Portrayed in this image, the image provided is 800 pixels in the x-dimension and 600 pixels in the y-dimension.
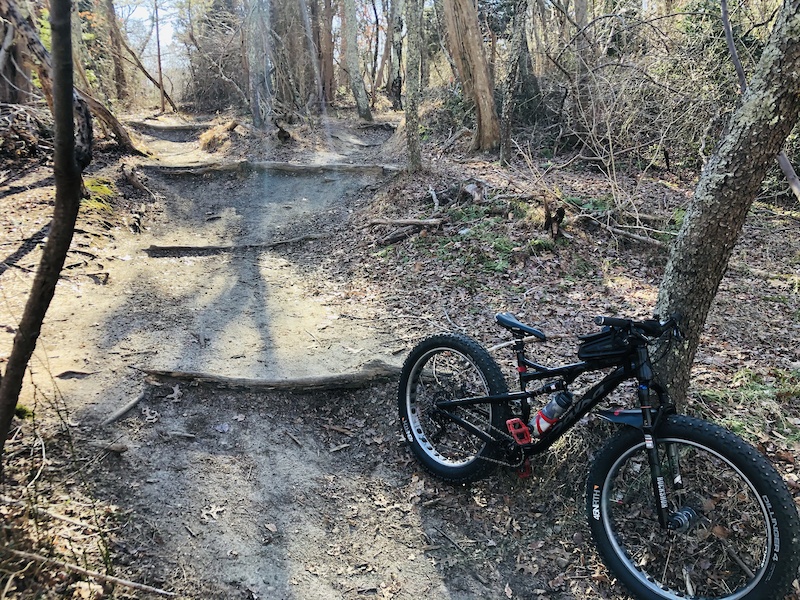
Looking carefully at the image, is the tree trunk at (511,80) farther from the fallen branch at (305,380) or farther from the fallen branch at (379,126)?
the fallen branch at (305,380)

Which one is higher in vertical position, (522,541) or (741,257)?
(741,257)

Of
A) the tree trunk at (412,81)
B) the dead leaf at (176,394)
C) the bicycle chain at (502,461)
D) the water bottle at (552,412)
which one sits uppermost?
the tree trunk at (412,81)

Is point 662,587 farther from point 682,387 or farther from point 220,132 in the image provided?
point 220,132

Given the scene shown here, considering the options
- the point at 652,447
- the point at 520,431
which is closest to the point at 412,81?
the point at 520,431

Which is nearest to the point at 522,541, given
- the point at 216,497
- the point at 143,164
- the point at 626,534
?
the point at 626,534

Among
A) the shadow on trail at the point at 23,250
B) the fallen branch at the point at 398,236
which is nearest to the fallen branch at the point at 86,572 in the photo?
the shadow on trail at the point at 23,250

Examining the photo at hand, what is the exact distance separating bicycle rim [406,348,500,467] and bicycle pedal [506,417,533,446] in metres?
0.17

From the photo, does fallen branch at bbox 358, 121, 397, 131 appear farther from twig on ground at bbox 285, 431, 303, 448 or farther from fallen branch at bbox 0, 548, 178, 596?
fallen branch at bbox 0, 548, 178, 596

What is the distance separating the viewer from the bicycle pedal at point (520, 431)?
3174 millimetres

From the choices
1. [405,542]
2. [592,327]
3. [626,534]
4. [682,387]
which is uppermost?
[682,387]

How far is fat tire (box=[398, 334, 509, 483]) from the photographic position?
3318mm

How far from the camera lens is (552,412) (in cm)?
307

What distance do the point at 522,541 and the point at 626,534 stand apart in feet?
1.98

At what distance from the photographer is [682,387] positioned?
324cm
